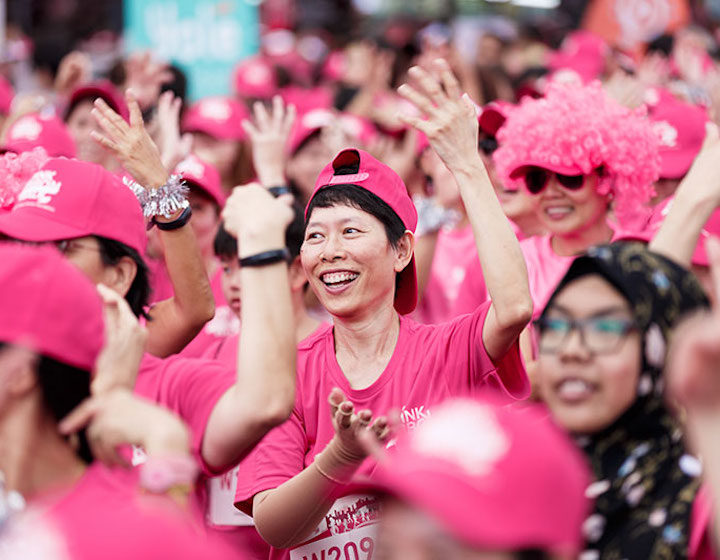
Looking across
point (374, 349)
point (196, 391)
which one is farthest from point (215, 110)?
point (196, 391)

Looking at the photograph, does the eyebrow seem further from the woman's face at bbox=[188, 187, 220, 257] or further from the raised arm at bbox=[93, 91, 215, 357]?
the woman's face at bbox=[188, 187, 220, 257]

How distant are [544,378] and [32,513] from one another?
116cm

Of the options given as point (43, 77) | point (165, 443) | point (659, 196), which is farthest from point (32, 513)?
point (43, 77)

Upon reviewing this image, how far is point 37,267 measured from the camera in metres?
→ 2.49

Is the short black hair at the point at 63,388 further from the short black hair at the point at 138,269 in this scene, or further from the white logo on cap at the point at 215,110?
the white logo on cap at the point at 215,110

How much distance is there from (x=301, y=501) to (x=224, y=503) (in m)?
1.19

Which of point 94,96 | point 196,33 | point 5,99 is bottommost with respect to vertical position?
point 5,99

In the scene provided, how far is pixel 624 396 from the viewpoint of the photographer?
260cm

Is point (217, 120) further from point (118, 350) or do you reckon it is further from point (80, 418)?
point (80, 418)

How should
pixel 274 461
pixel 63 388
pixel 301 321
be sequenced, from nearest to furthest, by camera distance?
pixel 63 388 < pixel 274 461 < pixel 301 321

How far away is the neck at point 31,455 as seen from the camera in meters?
2.54

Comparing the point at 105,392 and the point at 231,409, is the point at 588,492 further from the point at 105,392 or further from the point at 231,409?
the point at 105,392

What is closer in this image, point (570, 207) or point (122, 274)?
point (122, 274)

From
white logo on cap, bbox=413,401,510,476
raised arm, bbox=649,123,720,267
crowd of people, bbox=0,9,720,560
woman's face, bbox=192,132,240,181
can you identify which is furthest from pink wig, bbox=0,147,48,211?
woman's face, bbox=192,132,240,181
